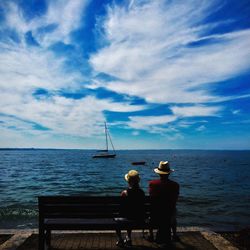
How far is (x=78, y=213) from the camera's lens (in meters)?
5.34

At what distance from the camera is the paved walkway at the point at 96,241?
598 cm

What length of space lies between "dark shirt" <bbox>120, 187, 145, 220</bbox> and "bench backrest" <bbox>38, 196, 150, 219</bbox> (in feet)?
0.37

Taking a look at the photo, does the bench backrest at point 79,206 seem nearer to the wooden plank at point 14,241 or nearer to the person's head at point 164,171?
the person's head at point 164,171

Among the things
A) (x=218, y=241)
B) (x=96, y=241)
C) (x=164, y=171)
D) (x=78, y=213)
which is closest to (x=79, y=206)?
(x=78, y=213)

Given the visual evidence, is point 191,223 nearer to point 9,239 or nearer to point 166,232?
point 166,232

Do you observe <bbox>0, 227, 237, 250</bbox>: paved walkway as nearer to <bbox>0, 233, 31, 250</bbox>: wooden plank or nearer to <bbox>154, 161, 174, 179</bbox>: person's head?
<bbox>0, 233, 31, 250</bbox>: wooden plank

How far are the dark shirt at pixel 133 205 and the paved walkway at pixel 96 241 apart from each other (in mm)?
858

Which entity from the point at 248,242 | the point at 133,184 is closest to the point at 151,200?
the point at 133,184

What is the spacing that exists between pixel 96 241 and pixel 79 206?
147 centimetres

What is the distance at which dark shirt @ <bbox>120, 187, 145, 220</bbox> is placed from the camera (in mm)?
5383

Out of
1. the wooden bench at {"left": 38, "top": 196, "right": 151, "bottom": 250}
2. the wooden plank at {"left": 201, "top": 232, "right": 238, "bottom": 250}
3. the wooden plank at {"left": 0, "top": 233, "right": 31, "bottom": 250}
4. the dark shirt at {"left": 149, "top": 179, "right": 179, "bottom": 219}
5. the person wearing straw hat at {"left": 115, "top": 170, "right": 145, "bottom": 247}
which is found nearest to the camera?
the wooden bench at {"left": 38, "top": 196, "right": 151, "bottom": 250}

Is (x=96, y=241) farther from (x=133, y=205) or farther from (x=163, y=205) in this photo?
(x=163, y=205)

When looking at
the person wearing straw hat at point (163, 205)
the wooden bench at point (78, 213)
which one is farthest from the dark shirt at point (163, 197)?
the wooden bench at point (78, 213)

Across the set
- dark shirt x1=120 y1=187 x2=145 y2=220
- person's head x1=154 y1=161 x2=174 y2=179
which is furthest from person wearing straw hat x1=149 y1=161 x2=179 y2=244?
dark shirt x1=120 y1=187 x2=145 y2=220
